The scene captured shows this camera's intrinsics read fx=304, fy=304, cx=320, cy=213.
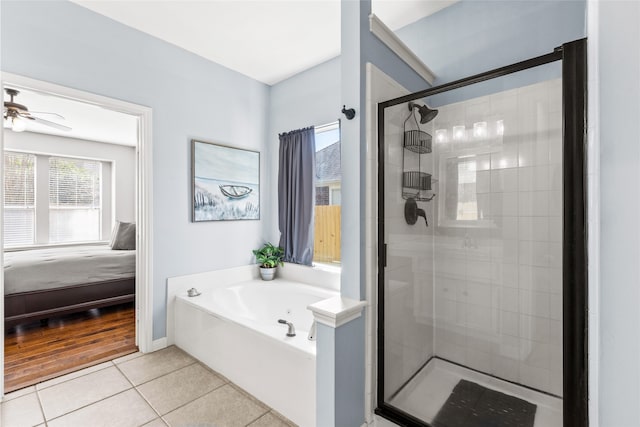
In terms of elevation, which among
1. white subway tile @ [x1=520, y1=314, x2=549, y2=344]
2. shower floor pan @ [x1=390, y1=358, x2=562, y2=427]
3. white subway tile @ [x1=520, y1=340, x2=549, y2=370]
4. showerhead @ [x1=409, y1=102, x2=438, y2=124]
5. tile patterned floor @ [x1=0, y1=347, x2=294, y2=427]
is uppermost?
showerhead @ [x1=409, y1=102, x2=438, y2=124]

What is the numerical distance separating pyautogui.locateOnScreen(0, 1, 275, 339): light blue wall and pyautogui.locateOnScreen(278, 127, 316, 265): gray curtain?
32 cm

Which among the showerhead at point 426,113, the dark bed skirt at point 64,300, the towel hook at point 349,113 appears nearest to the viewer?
the towel hook at point 349,113

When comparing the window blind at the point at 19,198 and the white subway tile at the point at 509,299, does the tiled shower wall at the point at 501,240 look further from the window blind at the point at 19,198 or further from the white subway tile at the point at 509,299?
the window blind at the point at 19,198

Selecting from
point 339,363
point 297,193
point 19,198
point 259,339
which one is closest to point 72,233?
point 19,198

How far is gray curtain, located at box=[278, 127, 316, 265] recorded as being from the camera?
321 centimetres

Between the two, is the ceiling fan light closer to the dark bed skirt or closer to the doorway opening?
the doorway opening

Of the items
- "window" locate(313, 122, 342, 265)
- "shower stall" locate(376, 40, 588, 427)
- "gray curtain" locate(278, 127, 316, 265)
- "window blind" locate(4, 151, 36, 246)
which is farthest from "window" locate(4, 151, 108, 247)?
"shower stall" locate(376, 40, 588, 427)

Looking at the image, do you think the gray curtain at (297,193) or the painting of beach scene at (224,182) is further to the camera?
the gray curtain at (297,193)

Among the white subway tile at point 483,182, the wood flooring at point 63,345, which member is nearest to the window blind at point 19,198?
the wood flooring at point 63,345

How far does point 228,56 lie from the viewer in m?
3.02

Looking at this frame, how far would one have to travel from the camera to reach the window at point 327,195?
311 centimetres

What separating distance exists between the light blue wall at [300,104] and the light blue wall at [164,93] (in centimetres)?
12

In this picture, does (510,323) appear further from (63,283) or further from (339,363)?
(63,283)

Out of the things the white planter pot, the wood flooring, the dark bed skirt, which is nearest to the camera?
the wood flooring
